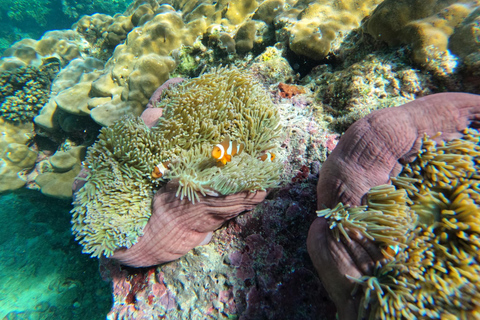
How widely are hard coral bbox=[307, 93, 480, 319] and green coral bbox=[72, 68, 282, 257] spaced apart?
0.62m

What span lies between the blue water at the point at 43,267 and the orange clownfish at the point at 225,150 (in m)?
3.71

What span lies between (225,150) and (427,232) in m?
1.51

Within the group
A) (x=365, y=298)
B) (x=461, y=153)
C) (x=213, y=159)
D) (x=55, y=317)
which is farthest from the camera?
(x=55, y=317)

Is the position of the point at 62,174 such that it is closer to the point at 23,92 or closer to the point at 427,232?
the point at 23,92

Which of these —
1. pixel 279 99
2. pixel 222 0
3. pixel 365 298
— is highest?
pixel 222 0

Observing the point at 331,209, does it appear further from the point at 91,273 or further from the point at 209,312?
the point at 91,273

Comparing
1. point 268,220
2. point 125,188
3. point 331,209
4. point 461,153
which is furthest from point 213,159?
point 461,153

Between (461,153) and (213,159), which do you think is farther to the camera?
(213,159)

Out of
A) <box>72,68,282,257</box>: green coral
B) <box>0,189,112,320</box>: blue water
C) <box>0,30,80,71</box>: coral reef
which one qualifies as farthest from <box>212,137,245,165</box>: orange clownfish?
<box>0,30,80,71</box>: coral reef

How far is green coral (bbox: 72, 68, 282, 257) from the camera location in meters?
2.02

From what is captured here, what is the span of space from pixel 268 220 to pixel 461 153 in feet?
4.84

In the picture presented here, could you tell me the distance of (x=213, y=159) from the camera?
7.05 ft

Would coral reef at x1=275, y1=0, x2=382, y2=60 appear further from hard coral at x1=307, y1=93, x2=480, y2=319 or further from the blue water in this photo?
the blue water

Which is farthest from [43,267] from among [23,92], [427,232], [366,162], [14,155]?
[427,232]
